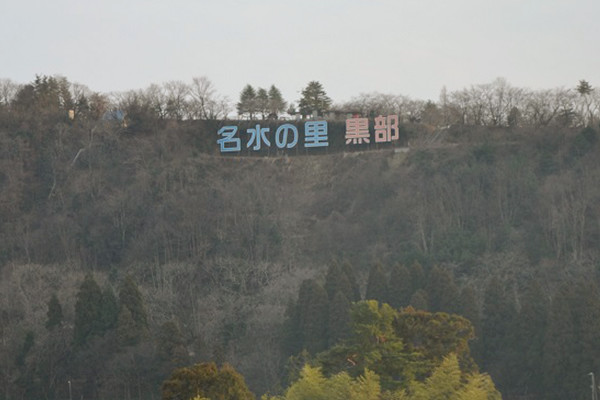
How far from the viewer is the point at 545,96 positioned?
56.8 metres

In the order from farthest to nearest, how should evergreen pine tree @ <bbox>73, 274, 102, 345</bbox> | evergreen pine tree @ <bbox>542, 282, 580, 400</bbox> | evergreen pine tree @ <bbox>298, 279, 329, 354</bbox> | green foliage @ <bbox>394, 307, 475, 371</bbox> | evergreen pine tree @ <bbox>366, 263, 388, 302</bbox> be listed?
evergreen pine tree @ <bbox>366, 263, 388, 302</bbox> < evergreen pine tree @ <bbox>73, 274, 102, 345</bbox> < evergreen pine tree @ <bbox>298, 279, 329, 354</bbox> < evergreen pine tree @ <bbox>542, 282, 580, 400</bbox> < green foliage @ <bbox>394, 307, 475, 371</bbox>

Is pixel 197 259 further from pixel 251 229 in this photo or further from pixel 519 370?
pixel 519 370

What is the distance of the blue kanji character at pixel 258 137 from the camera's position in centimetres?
5824

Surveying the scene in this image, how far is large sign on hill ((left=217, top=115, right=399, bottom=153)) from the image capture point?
56.8 m

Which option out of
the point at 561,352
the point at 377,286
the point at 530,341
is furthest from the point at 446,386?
the point at 377,286

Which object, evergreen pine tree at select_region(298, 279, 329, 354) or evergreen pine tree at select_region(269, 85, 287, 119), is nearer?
evergreen pine tree at select_region(298, 279, 329, 354)

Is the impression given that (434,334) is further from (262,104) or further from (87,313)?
(262,104)

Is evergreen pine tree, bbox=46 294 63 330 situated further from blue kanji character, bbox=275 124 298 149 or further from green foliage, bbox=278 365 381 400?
blue kanji character, bbox=275 124 298 149

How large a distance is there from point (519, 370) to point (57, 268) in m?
19.1

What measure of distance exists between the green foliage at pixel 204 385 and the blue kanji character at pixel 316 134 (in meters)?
27.7

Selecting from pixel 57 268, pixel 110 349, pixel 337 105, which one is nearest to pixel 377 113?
pixel 337 105

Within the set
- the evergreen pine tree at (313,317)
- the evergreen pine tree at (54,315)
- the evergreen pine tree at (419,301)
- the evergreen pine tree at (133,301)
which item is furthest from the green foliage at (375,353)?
the evergreen pine tree at (54,315)

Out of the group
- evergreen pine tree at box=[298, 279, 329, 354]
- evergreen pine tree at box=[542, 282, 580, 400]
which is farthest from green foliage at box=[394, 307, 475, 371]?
evergreen pine tree at box=[298, 279, 329, 354]

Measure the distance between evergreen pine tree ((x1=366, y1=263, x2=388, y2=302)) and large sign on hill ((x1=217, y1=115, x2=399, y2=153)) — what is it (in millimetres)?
13382
